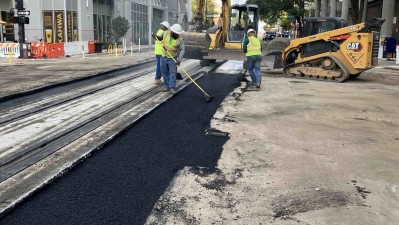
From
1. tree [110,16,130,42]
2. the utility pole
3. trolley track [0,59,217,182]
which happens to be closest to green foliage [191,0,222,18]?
tree [110,16,130,42]

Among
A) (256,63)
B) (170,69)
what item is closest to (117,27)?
(256,63)

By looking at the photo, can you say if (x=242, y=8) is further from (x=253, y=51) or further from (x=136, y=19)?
(x=136, y=19)

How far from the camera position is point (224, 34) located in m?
18.1

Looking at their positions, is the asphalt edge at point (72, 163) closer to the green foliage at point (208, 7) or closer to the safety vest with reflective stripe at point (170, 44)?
the safety vest with reflective stripe at point (170, 44)

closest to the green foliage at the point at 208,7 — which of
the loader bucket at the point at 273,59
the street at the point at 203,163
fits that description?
the loader bucket at the point at 273,59

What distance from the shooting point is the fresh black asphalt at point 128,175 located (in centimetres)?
363

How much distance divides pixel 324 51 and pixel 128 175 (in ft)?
36.4

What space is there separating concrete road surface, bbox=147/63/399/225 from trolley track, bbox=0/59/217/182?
207cm

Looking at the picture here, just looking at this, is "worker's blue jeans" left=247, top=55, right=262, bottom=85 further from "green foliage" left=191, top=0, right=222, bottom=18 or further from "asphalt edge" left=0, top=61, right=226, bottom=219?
"green foliage" left=191, top=0, right=222, bottom=18

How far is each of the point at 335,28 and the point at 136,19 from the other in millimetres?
33222

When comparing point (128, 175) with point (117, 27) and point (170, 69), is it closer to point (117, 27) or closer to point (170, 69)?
point (170, 69)

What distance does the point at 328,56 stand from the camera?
538 inches

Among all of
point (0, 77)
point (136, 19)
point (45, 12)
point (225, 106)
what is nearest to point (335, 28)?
point (225, 106)

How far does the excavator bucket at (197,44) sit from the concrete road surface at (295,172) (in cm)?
806
